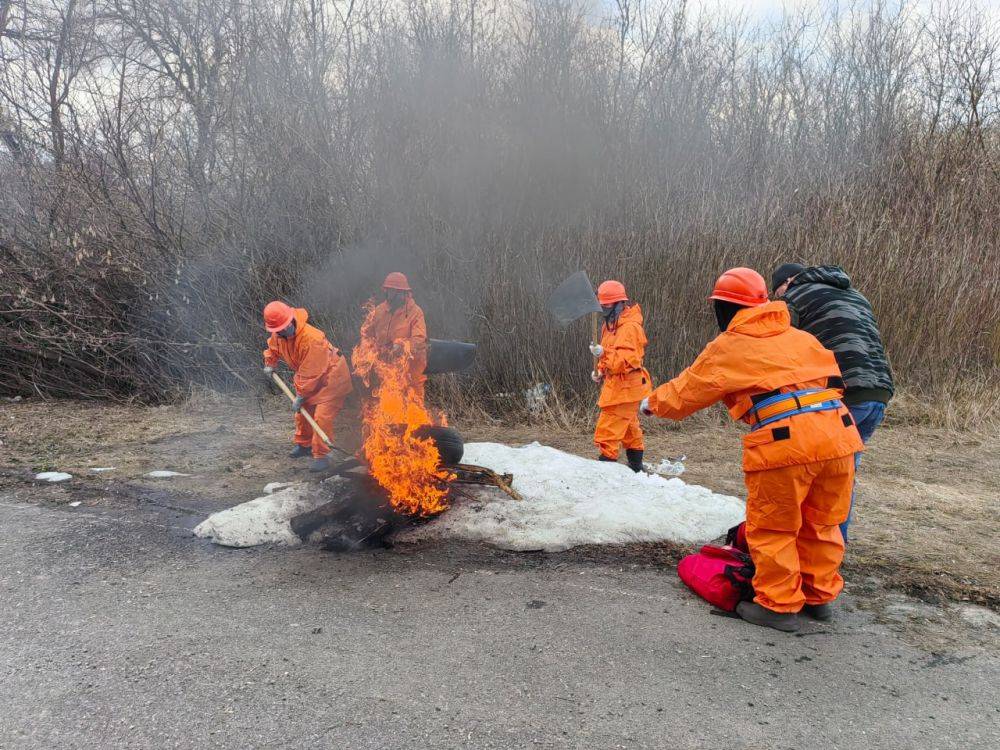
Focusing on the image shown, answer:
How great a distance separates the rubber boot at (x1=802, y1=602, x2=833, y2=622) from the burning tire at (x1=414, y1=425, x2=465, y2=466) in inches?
99.5

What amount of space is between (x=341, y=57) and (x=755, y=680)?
9695mm

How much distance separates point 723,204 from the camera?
941 centimetres

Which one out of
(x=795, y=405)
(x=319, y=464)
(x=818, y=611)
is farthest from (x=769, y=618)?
(x=319, y=464)

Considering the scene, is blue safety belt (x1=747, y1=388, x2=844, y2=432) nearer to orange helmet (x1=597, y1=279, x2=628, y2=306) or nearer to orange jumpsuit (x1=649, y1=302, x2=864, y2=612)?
orange jumpsuit (x1=649, y1=302, x2=864, y2=612)

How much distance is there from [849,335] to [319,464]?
473 cm

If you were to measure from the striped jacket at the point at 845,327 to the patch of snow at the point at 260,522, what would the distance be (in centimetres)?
342

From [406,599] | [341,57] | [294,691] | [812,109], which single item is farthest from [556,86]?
[294,691]

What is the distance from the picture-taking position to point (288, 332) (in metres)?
6.45

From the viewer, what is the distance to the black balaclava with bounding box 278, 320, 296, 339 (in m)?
6.42

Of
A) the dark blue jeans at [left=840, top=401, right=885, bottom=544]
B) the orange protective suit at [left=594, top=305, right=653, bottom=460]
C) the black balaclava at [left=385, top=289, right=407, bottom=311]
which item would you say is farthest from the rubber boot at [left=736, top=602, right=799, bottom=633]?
the black balaclava at [left=385, top=289, right=407, bottom=311]

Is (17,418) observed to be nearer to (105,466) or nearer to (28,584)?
(105,466)

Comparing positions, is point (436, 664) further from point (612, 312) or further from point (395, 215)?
point (395, 215)

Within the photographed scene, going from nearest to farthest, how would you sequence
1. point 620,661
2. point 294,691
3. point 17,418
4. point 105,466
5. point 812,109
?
point 294,691
point 620,661
point 105,466
point 17,418
point 812,109

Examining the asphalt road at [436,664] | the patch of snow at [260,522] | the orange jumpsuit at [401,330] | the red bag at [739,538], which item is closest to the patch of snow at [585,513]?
the asphalt road at [436,664]
